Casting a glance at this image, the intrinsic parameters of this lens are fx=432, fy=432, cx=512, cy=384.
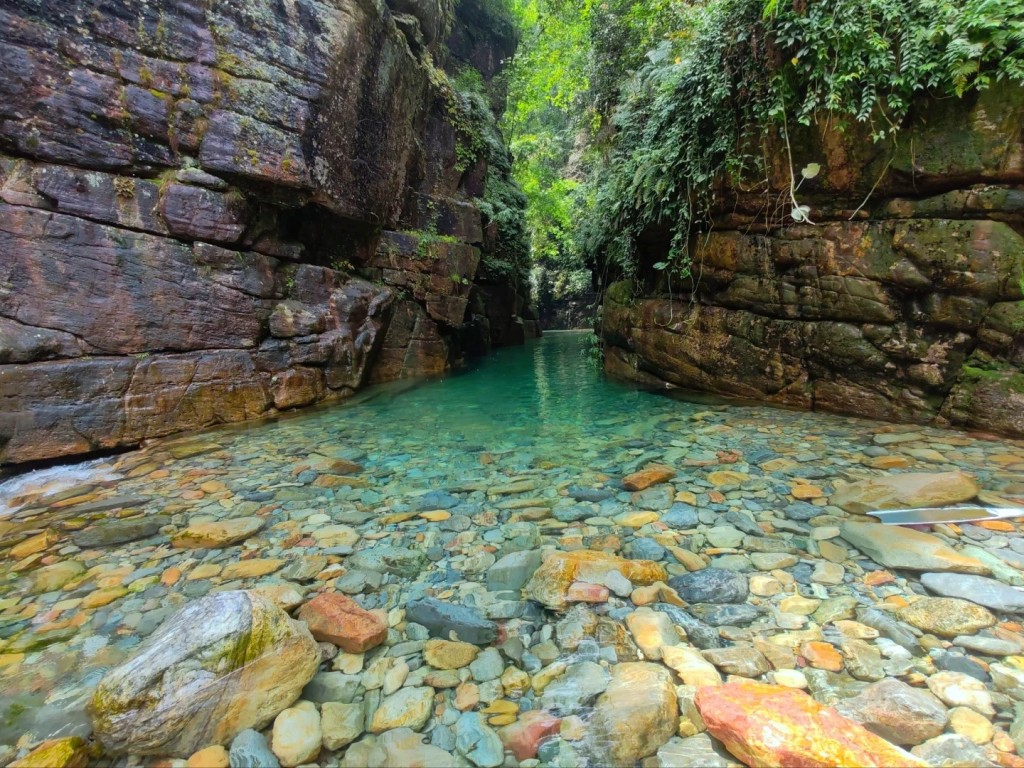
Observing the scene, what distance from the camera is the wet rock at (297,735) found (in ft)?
4.93

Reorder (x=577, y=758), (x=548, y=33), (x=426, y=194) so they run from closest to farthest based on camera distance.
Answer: (x=577, y=758)
(x=426, y=194)
(x=548, y=33)

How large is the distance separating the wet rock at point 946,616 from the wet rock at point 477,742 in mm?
1933

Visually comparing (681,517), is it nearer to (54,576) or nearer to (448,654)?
(448,654)

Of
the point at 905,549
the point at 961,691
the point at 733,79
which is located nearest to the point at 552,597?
the point at 961,691

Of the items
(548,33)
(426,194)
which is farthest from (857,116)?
(548,33)

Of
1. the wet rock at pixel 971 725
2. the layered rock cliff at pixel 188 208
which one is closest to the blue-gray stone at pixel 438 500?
the wet rock at pixel 971 725

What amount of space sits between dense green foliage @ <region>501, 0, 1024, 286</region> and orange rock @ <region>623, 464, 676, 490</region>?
3.96 meters

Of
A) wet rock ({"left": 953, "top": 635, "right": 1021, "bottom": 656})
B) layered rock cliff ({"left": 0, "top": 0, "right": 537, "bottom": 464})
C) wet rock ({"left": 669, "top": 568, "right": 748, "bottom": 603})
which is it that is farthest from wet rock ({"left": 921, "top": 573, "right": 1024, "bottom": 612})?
layered rock cliff ({"left": 0, "top": 0, "right": 537, "bottom": 464})

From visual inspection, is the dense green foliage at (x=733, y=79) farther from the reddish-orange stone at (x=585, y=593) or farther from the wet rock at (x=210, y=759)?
the wet rock at (x=210, y=759)

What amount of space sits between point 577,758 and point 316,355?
24.0 feet

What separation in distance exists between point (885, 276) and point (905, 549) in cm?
407

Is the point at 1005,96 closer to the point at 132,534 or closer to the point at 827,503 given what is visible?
the point at 827,503

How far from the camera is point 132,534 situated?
3.15 meters

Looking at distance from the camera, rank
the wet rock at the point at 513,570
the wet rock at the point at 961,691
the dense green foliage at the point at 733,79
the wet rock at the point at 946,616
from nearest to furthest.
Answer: the wet rock at the point at 961,691 → the wet rock at the point at 946,616 → the wet rock at the point at 513,570 → the dense green foliage at the point at 733,79
